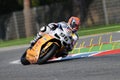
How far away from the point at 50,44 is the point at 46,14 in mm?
24146

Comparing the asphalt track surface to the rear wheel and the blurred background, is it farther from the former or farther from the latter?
the blurred background

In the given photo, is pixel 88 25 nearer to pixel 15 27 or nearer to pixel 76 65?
pixel 15 27

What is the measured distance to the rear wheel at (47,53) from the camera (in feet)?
42.4

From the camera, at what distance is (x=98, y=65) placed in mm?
11203

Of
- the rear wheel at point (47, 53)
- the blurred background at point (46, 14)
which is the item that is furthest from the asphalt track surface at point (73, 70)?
the blurred background at point (46, 14)

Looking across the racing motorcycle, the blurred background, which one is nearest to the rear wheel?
the racing motorcycle

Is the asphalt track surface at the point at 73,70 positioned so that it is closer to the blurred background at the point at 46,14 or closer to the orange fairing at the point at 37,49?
the orange fairing at the point at 37,49

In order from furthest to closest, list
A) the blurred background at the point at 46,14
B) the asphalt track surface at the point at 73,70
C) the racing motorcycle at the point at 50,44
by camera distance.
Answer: the blurred background at the point at 46,14 < the racing motorcycle at the point at 50,44 < the asphalt track surface at the point at 73,70

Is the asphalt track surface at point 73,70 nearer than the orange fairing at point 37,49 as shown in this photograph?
Yes

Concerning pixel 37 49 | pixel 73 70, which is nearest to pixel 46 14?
pixel 37 49

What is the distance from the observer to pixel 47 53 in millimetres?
13000

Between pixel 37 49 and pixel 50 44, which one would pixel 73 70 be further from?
pixel 37 49

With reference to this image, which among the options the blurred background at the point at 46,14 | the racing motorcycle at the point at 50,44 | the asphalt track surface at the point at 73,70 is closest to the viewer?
the asphalt track surface at the point at 73,70

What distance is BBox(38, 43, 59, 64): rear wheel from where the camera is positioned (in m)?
12.9
